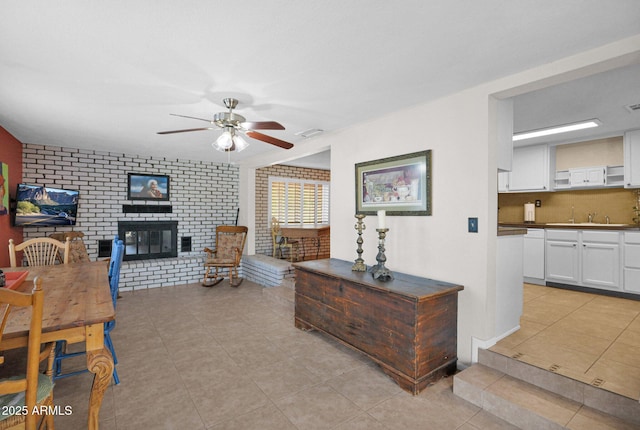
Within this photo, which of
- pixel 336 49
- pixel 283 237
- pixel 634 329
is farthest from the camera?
pixel 283 237

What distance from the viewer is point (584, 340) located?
97.7 inches

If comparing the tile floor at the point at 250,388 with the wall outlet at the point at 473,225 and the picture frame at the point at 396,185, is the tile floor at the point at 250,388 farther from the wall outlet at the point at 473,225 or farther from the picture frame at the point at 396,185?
the picture frame at the point at 396,185

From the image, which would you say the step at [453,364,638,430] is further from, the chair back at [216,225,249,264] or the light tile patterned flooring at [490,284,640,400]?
the chair back at [216,225,249,264]

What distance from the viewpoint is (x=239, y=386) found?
228 cm

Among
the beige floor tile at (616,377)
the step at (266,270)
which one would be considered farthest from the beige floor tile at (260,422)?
the step at (266,270)

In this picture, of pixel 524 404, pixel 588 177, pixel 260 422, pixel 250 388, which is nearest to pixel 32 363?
pixel 260 422

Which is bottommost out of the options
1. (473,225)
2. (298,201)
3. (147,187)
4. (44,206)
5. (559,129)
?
(473,225)

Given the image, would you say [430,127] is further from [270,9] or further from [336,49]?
[270,9]

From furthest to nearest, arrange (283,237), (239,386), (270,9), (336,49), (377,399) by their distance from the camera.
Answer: (283,237), (239,386), (377,399), (336,49), (270,9)

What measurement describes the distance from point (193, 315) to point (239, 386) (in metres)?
1.83

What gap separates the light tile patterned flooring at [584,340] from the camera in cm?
198

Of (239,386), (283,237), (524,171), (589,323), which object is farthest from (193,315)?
(524,171)

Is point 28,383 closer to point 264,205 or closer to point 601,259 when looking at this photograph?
point 601,259

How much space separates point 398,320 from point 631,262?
11.0 feet
